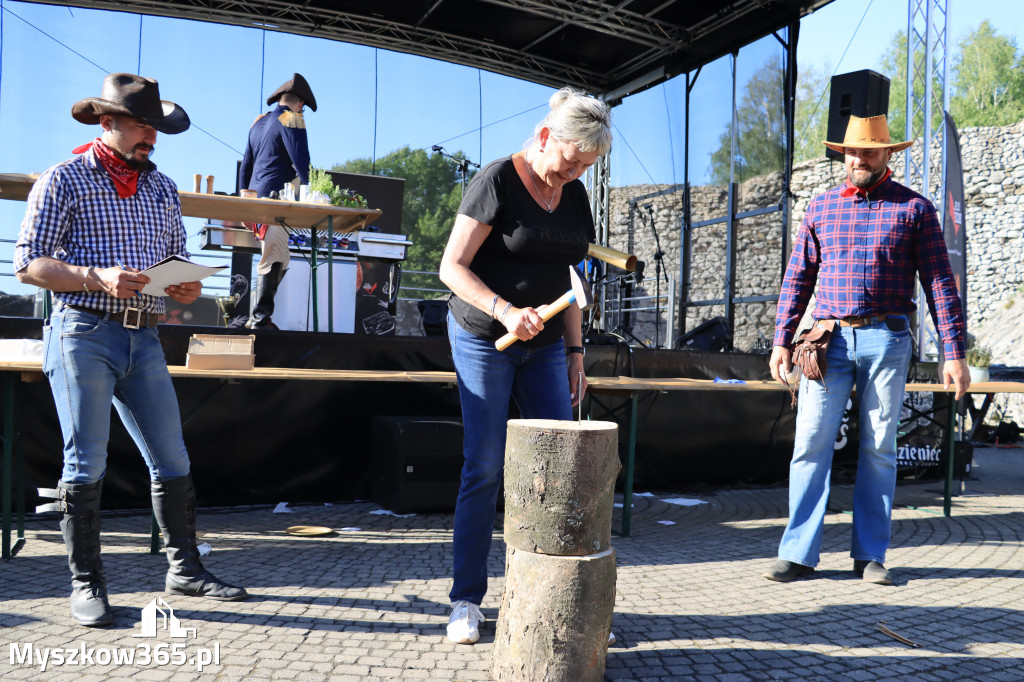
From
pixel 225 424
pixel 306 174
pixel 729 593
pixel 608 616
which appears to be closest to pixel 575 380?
pixel 608 616

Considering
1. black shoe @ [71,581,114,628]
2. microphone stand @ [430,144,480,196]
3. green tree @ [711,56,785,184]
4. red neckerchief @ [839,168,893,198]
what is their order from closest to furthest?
1. black shoe @ [71,581,114,628]
2. red neckerchief @ [839,168,893,198]
3. green tree @ [711,56,785,184]
4. microphone stand @ [430,144,480,196]

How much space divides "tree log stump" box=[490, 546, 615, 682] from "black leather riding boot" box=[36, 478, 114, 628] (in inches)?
59.4

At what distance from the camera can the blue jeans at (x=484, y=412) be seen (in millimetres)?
2477

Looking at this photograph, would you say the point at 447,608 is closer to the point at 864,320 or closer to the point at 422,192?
the point at 864,320

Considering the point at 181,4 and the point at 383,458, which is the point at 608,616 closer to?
the point at 383,458

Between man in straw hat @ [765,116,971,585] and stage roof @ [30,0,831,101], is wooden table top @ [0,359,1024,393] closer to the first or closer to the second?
man in straw hat @ [765,116,971,585]

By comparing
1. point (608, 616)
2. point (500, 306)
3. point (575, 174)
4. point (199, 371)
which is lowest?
point (608, 616)

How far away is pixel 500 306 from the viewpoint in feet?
7.48

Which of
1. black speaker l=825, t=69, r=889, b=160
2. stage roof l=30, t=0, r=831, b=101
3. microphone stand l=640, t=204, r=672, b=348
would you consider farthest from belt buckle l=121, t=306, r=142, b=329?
stage roof l=30, t=0, r=831, b=101

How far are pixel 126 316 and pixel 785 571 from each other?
3.09 meters

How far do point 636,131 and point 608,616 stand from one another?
10521 mm

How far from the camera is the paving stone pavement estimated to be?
2391mm

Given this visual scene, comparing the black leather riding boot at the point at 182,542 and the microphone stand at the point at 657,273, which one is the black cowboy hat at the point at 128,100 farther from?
the microphone stand at the point at 657,273

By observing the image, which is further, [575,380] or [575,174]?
[575,380]
